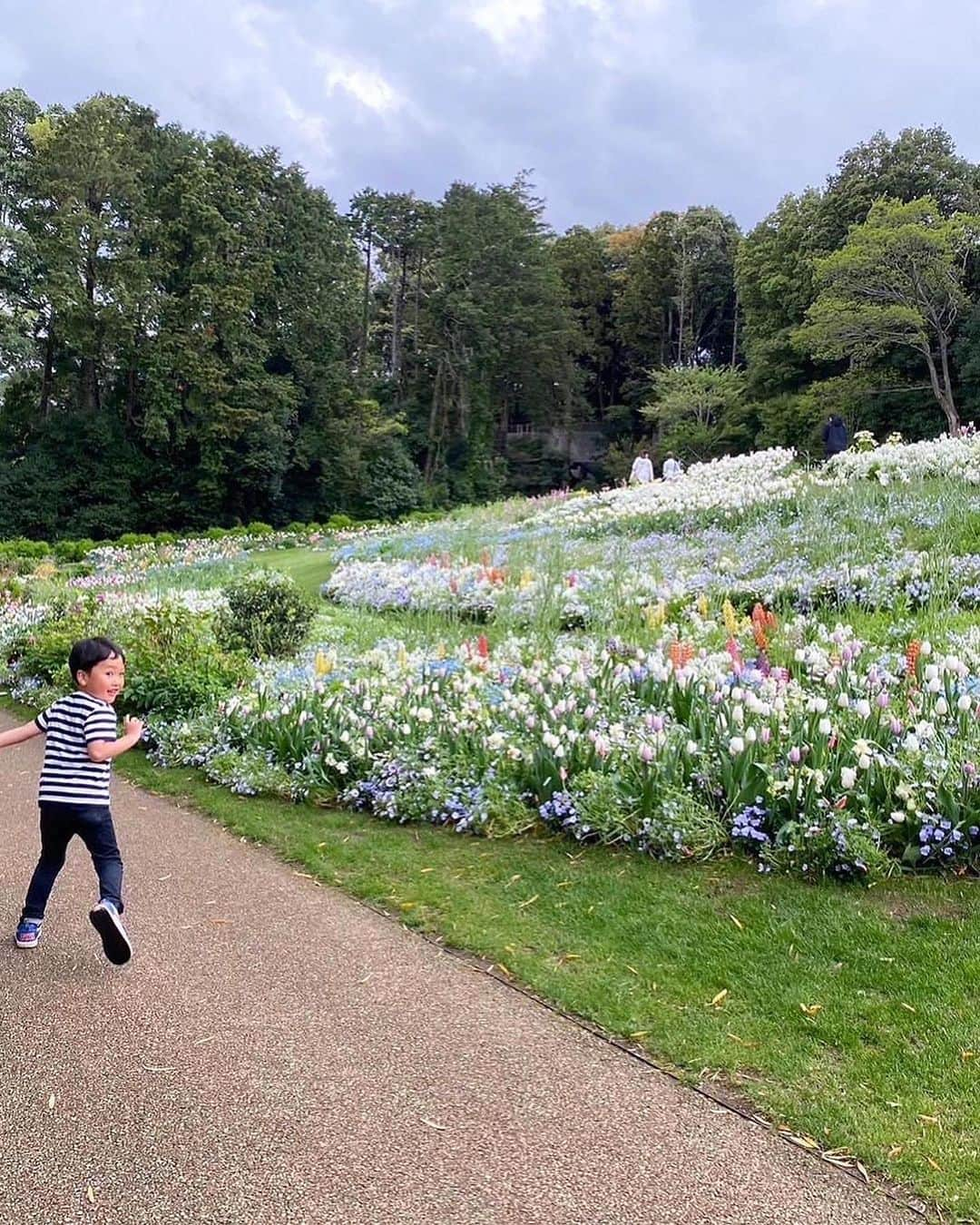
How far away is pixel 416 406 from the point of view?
36.3 meters

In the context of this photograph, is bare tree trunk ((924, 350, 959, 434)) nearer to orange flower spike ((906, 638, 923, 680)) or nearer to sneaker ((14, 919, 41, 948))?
orange flower spike ((906, 638, 923, 680))

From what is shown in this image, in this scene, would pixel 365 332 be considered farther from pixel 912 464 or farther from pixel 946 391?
pixel 912 464

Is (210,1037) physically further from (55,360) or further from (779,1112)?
(55,360)

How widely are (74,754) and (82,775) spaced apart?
0.07 meters

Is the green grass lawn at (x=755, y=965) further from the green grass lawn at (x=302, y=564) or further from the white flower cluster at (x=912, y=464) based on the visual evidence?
the white flower cluster at (x=912, y=464)

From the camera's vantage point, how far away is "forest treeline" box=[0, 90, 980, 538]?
24344 mm

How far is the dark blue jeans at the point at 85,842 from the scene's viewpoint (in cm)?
279

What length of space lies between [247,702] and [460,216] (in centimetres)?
3476

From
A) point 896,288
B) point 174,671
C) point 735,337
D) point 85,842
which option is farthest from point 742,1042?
point 735,337

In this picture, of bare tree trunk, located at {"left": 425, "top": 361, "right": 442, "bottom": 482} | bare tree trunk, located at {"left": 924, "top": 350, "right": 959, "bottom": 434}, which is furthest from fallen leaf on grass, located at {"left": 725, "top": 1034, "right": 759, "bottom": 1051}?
bare tree trunk, located at {"left": 425, "top": 361, "right": 442, "bottom": 482}

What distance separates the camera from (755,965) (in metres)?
2.60

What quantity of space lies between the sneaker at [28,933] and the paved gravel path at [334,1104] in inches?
1.4

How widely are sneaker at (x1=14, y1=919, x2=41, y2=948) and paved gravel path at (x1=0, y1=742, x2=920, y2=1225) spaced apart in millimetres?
36

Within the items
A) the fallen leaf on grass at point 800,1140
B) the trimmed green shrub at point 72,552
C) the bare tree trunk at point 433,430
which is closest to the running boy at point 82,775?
the fallen leaf on grass at point 800,1140
